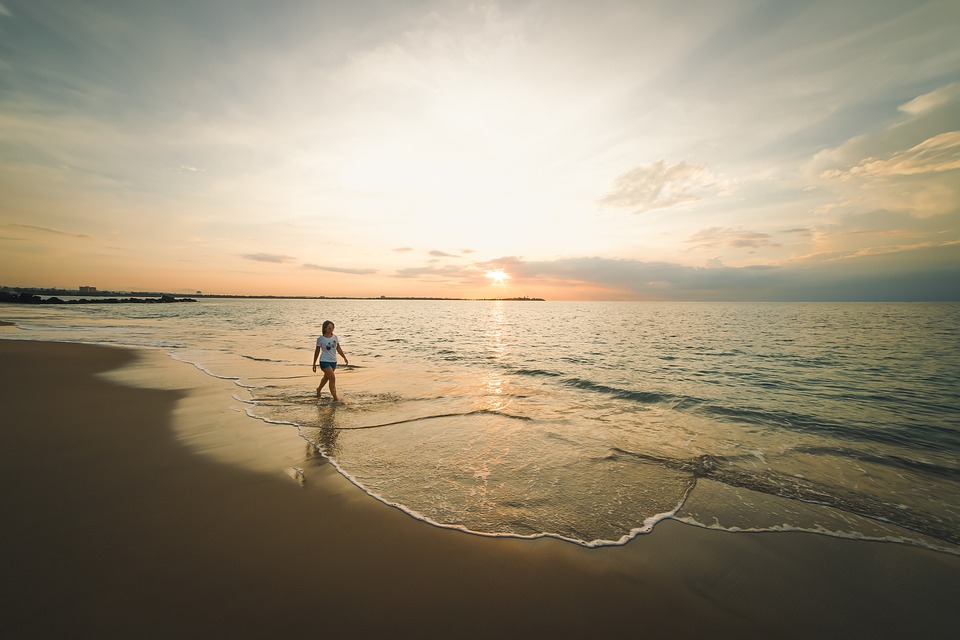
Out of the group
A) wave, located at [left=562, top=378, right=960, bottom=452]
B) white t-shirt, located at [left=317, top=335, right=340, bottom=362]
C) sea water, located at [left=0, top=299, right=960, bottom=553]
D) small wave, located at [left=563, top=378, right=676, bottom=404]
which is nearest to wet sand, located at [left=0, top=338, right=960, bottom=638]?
sea water, located at [left=0, top=299, right=960, bottom=553]

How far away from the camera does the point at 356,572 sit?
414cm

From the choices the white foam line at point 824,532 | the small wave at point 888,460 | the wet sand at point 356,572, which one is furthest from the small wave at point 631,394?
the wet sand at point 356,572

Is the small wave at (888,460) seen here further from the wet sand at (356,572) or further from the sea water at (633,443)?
the wet sand at (356,572)

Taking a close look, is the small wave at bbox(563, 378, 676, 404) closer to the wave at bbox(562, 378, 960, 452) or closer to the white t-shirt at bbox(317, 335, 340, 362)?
the wave at bbox(562, 378, 960, 452)

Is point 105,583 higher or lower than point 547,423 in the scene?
higher

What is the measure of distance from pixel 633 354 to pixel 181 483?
2642 cm

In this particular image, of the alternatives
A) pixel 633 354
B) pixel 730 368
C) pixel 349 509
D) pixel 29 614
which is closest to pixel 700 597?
pixel 349 509

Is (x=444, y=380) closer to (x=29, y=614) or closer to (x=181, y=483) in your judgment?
(x=181, y=483)

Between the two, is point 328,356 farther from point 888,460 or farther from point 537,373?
point 888,460

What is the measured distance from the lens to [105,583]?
12.2 feet

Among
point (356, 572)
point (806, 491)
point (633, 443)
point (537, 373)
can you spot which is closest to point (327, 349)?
point (356, 572)

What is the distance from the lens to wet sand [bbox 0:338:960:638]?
11.4ft

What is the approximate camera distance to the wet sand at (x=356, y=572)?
3467 millimetres

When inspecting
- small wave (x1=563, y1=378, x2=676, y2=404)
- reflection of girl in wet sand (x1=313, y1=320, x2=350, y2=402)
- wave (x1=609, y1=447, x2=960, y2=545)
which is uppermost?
reflection of girl in wet sand (x1=313, y1=320, x2=350, y2=402)
